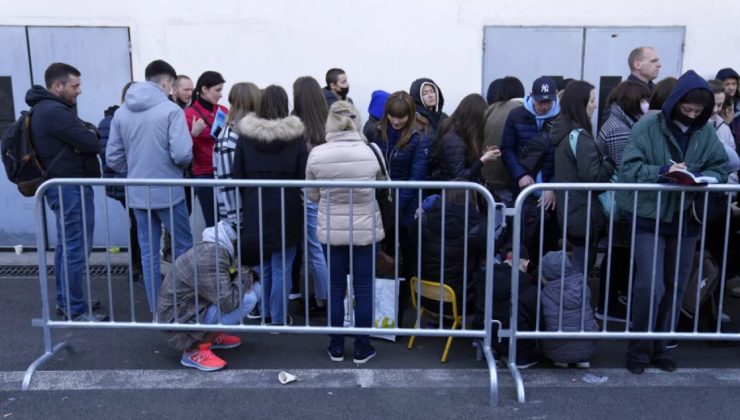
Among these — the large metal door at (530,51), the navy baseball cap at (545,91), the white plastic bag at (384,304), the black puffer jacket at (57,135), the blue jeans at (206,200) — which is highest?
the large metal door at (530,51)

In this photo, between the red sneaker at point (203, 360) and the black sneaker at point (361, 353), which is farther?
the black sneaker at point (361, 353)

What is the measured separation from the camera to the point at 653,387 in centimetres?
421

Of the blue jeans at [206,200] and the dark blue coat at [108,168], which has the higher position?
the dark blue coat at [108,168]

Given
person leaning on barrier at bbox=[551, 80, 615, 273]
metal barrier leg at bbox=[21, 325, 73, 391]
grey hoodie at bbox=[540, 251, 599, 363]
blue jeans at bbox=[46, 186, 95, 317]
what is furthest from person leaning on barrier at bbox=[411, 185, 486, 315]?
blue jeans at bbox=[46, 186, 95, 317]

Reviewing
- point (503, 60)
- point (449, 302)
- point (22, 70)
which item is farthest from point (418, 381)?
point (22, 70)

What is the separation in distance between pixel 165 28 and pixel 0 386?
12.8 ft

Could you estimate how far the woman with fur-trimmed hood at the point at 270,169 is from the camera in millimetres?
4676

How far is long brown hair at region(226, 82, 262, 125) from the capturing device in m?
5.16

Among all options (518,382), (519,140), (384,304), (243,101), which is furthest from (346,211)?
(519,140)

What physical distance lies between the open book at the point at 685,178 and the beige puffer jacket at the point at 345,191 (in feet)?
5.74

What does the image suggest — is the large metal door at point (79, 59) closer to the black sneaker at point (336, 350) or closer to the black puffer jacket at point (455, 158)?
the black puffer jacket at point (455, 158)

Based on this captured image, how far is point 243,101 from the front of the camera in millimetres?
5160

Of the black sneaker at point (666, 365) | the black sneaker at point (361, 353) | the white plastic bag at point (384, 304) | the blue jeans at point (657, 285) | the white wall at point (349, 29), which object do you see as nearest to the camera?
the blue jeans at point (657, 285)

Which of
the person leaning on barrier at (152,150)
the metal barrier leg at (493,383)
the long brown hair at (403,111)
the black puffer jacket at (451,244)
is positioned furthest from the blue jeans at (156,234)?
the metal barrier leg at (493,383)
